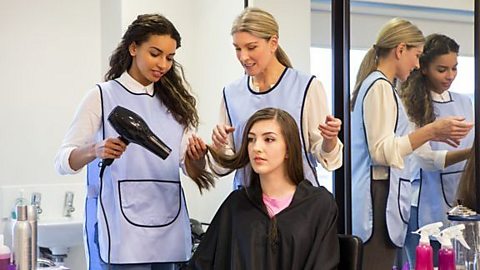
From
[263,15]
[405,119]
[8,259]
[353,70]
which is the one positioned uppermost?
[263,15]

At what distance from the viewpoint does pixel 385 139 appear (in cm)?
195

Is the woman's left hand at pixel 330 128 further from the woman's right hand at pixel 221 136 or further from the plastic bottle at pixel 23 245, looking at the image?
the plastic bottle at pixel 23 245

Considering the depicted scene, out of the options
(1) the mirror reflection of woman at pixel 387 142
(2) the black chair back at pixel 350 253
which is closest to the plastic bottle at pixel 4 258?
(2) the black chair back at pixel 350 253

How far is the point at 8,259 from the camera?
1410 mm

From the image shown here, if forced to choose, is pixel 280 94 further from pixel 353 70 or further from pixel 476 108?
pixel 476 108

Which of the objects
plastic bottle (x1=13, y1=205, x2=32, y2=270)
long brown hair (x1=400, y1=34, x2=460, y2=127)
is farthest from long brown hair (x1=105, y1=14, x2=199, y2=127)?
long brown hair (x1=400, y1=34, x2=460, y2=127)

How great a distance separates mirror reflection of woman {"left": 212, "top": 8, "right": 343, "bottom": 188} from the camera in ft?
5.76

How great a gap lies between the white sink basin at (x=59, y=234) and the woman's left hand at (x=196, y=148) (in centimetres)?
131

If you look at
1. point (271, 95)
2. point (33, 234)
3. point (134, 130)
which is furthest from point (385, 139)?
point (33, 234)

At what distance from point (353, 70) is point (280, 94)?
0.41m

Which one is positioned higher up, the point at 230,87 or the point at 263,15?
the point at 263,15

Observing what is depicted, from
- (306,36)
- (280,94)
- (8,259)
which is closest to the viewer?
(8,259)

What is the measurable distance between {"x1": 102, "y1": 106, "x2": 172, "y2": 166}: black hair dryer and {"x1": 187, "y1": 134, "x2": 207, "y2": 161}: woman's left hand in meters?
0.12

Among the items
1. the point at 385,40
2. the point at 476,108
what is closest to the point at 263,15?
the point at 385,40
